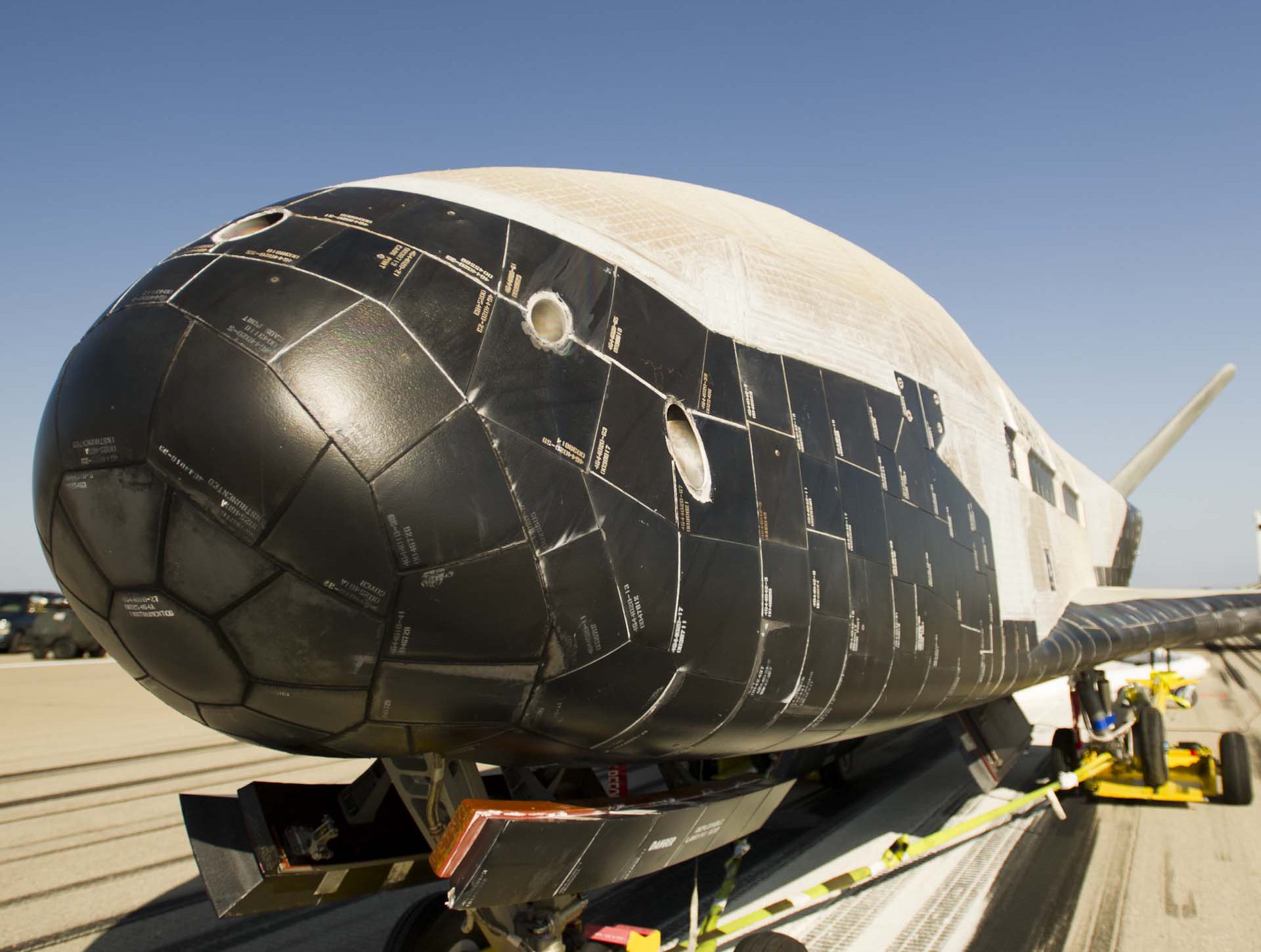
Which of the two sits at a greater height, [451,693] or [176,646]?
[176,646]

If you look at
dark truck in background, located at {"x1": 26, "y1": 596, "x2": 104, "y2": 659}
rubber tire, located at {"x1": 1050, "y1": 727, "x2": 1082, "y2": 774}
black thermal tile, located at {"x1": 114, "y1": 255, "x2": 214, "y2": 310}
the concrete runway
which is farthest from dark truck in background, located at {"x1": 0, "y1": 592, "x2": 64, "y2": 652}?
black thermal tile, located at {"x1": 114, "y1": 255, "x2": 214, "y2": 310}

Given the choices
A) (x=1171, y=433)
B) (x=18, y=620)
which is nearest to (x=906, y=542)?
(x=1171, y=433)

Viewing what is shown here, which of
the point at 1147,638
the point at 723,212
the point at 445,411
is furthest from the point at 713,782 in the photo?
the point at 1147,638

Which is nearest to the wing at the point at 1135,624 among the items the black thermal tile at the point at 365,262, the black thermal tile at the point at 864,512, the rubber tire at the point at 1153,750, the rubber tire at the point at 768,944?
the rubber tire at the point at 1153,750

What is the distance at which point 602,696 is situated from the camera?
335cm

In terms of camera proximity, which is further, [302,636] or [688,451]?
[688,451]

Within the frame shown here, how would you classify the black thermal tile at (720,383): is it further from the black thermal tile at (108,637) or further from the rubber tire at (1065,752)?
the rubber tire at (1065,752)

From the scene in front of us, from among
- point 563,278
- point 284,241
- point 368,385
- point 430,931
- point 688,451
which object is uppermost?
point 284,241

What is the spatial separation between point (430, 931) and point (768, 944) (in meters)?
1.65

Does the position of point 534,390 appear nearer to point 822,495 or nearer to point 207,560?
point 207,560

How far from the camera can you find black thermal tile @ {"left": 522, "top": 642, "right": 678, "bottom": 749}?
3.26 meters

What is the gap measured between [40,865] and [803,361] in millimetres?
7226

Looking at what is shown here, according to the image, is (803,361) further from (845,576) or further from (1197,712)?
(1197,712)

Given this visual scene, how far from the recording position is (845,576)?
4445 millimetres
